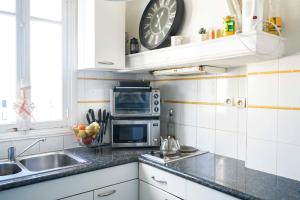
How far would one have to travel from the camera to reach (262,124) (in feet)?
5.10

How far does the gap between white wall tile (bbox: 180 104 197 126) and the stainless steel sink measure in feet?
3.07

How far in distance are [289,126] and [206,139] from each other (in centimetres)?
72

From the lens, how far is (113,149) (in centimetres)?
214

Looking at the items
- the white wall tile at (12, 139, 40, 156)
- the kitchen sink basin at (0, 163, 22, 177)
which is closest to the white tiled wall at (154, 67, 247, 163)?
the white wall tile at (12, 139, 40, 156)

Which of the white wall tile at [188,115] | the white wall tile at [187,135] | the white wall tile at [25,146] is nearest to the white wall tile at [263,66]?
the white wall tile at [188,115]

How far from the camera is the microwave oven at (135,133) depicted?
7.06ft

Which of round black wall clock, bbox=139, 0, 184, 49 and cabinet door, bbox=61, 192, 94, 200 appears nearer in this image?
cabinet door, bbox=61, 192, 94, 200

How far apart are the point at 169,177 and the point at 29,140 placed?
3.81 ft

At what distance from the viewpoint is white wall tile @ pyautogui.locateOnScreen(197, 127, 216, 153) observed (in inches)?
78.3

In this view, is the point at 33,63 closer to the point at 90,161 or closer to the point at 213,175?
the point at 90,161

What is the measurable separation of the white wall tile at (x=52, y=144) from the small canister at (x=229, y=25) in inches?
62.4

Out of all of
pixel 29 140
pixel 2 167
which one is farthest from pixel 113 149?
pixel 2 167

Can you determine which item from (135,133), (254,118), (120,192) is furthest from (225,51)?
(120,192)

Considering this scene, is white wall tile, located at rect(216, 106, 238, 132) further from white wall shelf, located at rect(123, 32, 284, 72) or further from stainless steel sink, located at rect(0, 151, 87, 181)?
stainless steel sink, located at rect(0, 151, 87, 181)
